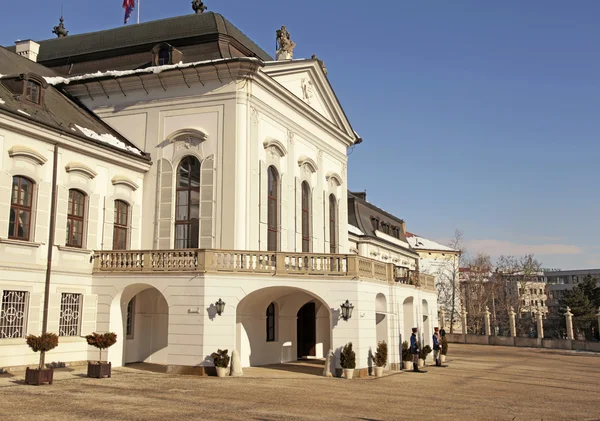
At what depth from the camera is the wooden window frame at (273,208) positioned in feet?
91.1

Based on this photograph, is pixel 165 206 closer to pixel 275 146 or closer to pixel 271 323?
pixel 275 146

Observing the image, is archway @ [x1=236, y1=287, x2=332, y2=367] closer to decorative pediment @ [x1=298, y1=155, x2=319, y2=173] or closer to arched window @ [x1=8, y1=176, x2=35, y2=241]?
decorative pediment @ [x1=298, y1=155, x2=319, y2=173]

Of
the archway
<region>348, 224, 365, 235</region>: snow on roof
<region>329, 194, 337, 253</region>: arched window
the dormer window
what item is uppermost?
the dormer window

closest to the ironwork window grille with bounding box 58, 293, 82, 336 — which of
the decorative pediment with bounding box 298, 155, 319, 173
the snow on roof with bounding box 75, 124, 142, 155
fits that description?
the snow on roof with bounding box 75, 124, 142, 155

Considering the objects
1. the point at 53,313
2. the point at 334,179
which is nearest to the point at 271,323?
the point at 53,313

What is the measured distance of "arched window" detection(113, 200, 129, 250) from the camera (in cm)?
2527

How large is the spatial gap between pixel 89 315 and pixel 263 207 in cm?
822

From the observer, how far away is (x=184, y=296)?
2148 cm

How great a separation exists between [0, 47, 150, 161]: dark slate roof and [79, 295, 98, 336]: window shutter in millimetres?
5894

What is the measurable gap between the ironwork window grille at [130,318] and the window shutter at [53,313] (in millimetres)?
3065

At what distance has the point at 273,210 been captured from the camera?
1109 inches

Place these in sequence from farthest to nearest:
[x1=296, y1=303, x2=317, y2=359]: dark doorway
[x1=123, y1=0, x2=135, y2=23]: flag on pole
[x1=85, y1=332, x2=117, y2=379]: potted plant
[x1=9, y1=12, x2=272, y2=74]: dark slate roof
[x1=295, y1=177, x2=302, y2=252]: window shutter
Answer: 1. [x1=123, y1=0, x2=135, y2=23]: flag on pole
2. [x1=296, y1=303, x2=317, y2=359]: dark doorway
3. [x1=295, y1=177, x2=302, y2=252]: window shutter
4. [x1=9, y1=12, x2=272, y2=74]: dark slate roof
5. [x1=85, y1=332, x2=117, y2=379]: potted plant

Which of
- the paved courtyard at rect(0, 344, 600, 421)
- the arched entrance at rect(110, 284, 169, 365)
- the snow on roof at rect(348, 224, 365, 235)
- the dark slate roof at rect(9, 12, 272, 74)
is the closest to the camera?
the paved courtyard at rect(0, 344, 600, 421)

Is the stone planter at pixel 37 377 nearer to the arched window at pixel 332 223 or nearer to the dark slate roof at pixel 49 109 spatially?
the dark slate roof at pixel 49 109
